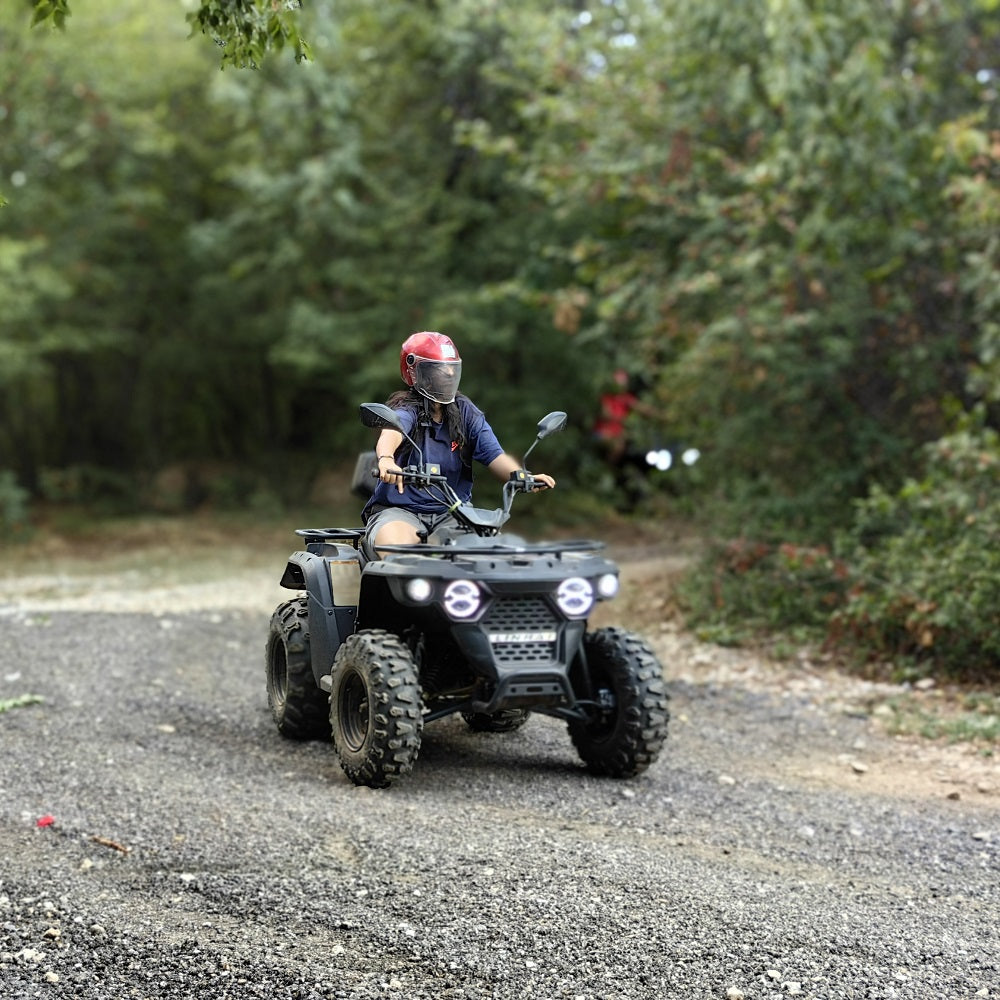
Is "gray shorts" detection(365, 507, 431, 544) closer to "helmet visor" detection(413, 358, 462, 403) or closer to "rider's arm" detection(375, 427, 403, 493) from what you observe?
"rider's arm" detection(375, 427, 403, 493)

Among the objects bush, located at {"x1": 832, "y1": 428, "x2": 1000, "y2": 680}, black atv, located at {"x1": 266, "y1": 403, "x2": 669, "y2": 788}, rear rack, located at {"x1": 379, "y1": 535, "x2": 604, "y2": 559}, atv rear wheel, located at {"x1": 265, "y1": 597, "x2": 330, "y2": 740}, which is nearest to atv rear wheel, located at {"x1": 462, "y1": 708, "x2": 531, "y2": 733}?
black atv, located at {"x1": 266, "y1": 403, "x2": 669, "y2": 788}

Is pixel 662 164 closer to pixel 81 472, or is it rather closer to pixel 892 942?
pixel 892 942

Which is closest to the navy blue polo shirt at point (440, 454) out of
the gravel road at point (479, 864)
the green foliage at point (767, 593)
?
the gravel road at point (479, 864)

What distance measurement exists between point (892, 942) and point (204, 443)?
2497cm

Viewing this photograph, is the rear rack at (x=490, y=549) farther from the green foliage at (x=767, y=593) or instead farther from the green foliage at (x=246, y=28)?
the green foliage at (x=767, y=593)

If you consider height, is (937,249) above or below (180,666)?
above

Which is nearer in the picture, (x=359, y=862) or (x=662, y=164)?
(x=359, y=862)

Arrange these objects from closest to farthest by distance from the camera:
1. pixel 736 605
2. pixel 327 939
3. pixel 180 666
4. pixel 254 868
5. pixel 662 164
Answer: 1. pixel 327 939
2. pixel 254 868
3. pixel 180 666
4. pixel 736 605
5. pixel 662 164

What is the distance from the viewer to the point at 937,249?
11211 millimetres

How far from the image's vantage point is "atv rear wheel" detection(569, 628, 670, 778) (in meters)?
5.87

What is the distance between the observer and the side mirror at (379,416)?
17.8ft

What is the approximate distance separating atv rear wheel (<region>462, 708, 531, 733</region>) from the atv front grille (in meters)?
1.19

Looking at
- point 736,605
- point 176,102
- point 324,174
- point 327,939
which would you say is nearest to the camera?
point 327,939

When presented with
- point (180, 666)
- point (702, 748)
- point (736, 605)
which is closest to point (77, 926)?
point (702, 748)
